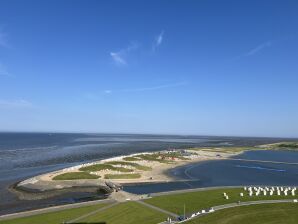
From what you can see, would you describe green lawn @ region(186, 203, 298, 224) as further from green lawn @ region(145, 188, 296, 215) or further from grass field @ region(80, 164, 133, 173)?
grass field @ region(80, 164, 133, 173)

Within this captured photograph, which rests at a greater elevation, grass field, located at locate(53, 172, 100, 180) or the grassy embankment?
grass field, located at locate(53, 172, 100, 180)

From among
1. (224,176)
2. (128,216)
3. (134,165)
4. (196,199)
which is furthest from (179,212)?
(134,165)

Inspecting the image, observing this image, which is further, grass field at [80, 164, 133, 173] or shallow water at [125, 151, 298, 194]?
grass field at [80, 164, 133, 173]

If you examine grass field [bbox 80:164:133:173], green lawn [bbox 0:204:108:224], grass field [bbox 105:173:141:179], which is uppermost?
grass field [bbox 80:164:133:173]

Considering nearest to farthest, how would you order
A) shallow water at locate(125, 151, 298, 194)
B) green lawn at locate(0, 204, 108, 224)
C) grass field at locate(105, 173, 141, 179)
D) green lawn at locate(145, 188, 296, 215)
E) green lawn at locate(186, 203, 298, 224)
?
green lawn at locate(186, 203, 298, 224) → green lawn at locate(0, 204, 108, 224) → green lawn at locate(145, 188, 296, 215) → shallow water at locate(125, 151, 298, 194) → grass field at locate(105, 173, 141, 179)

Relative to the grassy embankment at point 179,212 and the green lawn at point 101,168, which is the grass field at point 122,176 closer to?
the green lawn at point 101,168

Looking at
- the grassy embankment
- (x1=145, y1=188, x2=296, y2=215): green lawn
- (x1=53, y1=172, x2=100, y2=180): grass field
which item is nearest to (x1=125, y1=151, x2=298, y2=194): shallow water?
(x1=145, y1=188, x2=296, y2=215): green lawn

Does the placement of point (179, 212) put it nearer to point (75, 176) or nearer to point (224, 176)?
point (75, 176)

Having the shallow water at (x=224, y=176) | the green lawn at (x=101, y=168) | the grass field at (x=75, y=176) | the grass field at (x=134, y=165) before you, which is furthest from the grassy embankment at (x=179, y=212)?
the grass field at (x=134, y=165)
